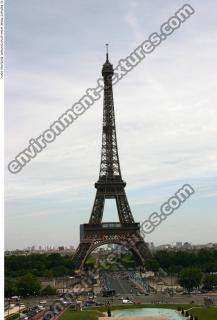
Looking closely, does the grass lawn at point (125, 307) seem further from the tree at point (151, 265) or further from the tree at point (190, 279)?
the tree at point (151, 265)

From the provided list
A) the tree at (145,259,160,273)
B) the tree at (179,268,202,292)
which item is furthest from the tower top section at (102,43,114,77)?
the tree at (179,268,202,292)

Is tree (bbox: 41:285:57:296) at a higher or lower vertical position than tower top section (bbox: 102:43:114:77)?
lower

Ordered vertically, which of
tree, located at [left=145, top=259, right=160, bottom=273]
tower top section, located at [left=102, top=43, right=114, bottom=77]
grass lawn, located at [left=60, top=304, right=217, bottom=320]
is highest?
tower top section, located at [left=102, top=43, right=114, bottom=77]

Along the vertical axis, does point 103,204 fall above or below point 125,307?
above

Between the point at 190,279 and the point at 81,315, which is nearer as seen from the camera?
the point at 81,315

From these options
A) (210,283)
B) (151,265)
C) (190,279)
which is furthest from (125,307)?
(151,265)

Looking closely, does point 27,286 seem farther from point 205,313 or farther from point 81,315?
point 205,313

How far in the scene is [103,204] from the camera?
3890 inches

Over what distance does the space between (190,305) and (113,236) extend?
42.8 meters

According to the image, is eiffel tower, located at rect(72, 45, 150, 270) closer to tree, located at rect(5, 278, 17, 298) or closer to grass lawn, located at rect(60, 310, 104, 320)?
tree, located at rect(5, 278, 17, 298)

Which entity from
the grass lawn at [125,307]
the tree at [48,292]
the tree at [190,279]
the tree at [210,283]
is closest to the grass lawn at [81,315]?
the grass lawn at [125,307]

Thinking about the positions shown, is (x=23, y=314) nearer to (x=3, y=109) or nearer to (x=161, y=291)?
(x=161, y=291)

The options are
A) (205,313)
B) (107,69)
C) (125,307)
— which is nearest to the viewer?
(205,313)

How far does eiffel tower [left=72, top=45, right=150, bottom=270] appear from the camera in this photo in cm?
9712
